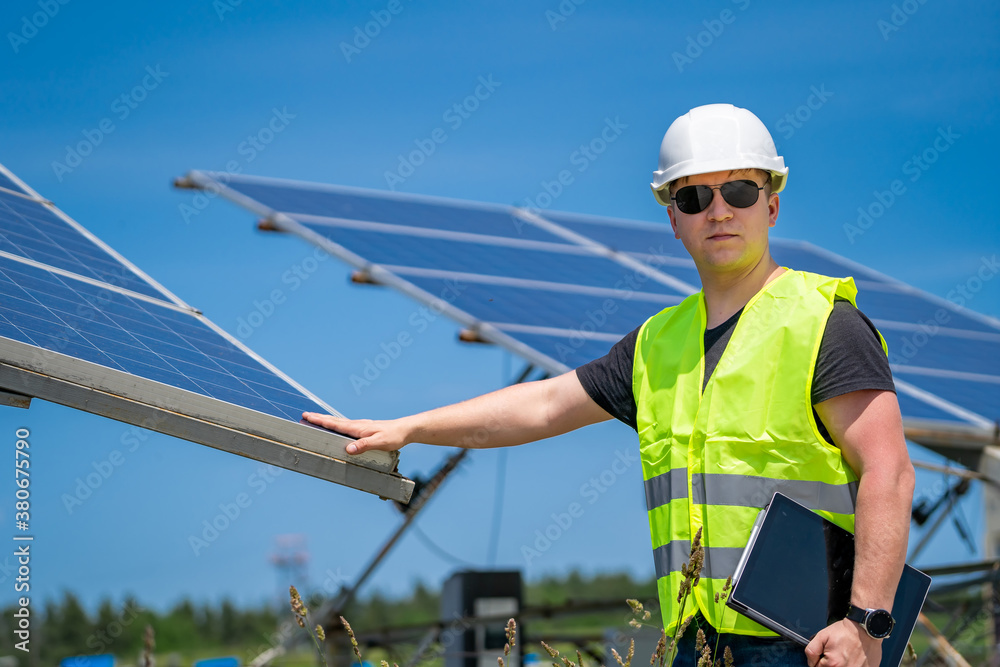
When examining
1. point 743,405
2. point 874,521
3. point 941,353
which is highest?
point 941,353

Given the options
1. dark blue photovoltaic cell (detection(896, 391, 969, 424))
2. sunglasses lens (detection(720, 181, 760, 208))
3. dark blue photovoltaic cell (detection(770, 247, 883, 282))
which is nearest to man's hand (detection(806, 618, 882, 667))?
sunglasses lens (detection(720, 181, 760, 208))

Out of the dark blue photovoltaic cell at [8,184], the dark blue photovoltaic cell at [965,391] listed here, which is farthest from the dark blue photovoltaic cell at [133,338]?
the dark blue photovoltaic cell at [965,391]

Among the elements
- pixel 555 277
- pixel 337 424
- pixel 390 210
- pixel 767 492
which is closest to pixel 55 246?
pixel 337 424

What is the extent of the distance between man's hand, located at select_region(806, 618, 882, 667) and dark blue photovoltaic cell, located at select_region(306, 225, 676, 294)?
5.78 metres

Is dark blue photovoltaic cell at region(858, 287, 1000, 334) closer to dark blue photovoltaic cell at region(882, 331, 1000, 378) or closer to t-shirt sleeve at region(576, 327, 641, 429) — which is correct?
dark blue photovoltaic cell at region(882, 331, 1000, 378)

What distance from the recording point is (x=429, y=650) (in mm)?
8305

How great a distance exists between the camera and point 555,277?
30.9 feet

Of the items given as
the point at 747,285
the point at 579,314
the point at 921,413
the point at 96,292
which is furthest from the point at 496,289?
the point at 747,285

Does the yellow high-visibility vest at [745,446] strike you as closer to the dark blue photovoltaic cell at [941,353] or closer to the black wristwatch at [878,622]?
the black wristwatch at [878,622]

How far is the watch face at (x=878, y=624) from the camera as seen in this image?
2930 mm

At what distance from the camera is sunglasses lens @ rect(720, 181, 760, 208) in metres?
3.41

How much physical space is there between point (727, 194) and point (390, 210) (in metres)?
8.10

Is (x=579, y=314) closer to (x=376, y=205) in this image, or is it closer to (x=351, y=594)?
(x=351, y=594)

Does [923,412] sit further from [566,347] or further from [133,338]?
[133,338]
